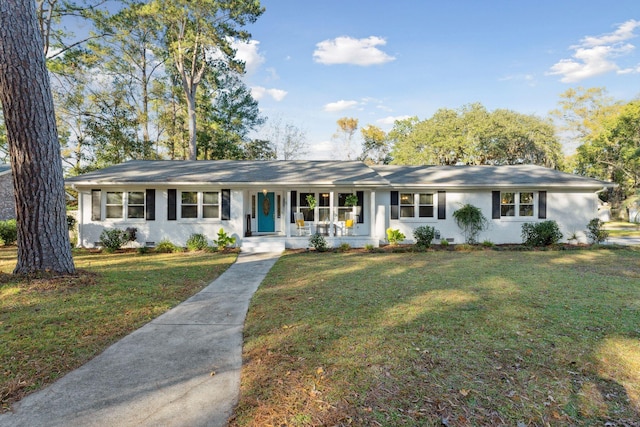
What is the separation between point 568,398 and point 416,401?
125 centimetres

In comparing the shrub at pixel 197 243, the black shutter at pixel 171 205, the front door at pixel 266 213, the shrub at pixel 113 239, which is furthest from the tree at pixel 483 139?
the shrub at pixel 113 239

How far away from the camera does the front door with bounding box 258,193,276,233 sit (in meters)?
14.1

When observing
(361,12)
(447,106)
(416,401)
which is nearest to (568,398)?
(416,401)

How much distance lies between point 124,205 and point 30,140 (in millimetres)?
7010

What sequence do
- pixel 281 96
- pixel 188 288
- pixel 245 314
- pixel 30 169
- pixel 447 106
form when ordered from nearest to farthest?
pixel 245 314 → pixel 30 169 → pixel 188 288 → pixel 281 96 → pixel 447 106

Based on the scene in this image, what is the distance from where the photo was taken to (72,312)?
4613mm

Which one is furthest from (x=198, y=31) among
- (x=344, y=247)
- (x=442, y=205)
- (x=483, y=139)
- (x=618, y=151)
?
(x=618, y=151)

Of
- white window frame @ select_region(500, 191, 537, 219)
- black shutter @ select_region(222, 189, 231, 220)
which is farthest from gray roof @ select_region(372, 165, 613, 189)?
black shutter @ select_region(222, 189, 231, 220)

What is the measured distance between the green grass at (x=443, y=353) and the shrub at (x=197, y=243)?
6.22 meters

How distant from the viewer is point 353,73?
792 inches

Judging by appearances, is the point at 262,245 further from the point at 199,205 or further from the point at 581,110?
the point at 581,110

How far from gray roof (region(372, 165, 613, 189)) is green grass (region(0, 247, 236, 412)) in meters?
9.43

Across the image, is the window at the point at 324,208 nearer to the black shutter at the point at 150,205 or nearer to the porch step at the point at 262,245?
the porch step at the point at 262,245

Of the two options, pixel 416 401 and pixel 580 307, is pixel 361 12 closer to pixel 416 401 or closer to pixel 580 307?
pixel 580 307
